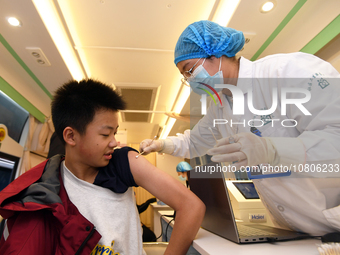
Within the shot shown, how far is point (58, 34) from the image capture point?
2.79 metres

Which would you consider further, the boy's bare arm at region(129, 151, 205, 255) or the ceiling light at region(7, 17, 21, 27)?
the ceiling light at region(7, 17, 21, 27)

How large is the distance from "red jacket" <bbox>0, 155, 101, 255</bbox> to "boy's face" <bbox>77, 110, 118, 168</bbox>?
23 cm

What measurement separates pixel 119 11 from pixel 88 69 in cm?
147

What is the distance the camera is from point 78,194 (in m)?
0.99

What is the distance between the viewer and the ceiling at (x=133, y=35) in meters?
2.39

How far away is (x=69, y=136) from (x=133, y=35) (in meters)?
2.27

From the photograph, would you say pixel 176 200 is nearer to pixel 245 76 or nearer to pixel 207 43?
pixel 245 76

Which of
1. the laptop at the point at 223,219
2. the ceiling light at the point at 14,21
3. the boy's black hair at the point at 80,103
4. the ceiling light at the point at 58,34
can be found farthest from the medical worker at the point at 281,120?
the ceiling light at the point at 14,21

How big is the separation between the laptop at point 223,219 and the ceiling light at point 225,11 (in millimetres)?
2031

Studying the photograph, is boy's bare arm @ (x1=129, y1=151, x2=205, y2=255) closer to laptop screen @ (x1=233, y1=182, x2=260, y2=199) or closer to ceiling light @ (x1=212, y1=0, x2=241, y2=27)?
laptop screen @ (x1=233, y1=182, x2=260, y2=199)

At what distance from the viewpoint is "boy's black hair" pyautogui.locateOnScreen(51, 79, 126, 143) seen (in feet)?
3.56

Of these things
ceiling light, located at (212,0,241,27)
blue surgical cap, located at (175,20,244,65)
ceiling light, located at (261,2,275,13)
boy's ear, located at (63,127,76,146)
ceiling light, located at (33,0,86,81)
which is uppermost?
ceiling light, located at (212,0,241,27)

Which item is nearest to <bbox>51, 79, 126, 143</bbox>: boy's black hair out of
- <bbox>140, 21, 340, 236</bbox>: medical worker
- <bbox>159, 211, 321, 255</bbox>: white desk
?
<bbox>140, 21, 340, 236</bbox>: medical worker

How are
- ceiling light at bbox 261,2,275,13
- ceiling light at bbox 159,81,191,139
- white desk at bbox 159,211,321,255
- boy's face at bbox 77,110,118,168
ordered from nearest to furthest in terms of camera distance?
1. white desk at bbox 159,211,321,255
2. boy's face at bbox 77,110,118,168
3. ceiling light at bbox 261,2,275,13
4. ceiling light at bbox 159,81,191,139
